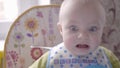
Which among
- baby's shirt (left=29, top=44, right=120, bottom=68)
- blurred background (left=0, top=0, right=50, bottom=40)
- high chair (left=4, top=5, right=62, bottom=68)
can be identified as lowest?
baby's shirt (left=29, top=44, right=120, bottom=68)

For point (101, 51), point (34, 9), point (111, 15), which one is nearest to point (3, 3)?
point (34, 9)

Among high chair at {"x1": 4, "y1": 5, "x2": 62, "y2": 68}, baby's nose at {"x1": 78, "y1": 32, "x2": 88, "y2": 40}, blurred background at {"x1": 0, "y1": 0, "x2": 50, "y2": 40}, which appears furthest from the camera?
blurred background at {"x1": 0, "y1": 0, "x2": 50, "y2": 40}

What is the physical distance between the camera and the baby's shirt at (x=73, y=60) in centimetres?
83

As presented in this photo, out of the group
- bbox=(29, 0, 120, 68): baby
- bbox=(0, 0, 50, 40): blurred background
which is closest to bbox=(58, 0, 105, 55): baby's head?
bbox=(29, 0, 120, 68): baby

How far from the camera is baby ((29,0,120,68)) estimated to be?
77 cm

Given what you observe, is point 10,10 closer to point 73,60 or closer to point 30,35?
point 30,35

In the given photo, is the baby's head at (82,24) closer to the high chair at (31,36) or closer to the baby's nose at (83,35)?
the baby's nose at (83,35)

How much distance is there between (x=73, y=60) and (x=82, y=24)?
0.45 ft

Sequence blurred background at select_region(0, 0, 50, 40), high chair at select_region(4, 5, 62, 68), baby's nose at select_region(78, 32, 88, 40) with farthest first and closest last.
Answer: blurred background at select_region(0, 0, 50, 40) < high chair at select_region(4, 5, 62, 68) < baby's nose at select_region(78, 32, 88, 40)

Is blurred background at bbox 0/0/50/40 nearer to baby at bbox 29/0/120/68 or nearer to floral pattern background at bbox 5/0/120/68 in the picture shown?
floral pattern background at bbox 5/0/120/68

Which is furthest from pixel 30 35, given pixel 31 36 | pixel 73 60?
pixel 73 60

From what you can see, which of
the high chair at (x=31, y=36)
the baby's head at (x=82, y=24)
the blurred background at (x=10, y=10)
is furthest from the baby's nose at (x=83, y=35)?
the blurred background at (x=10, y=10)

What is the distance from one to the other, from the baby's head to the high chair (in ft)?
0.76

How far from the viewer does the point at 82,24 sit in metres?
0.77
